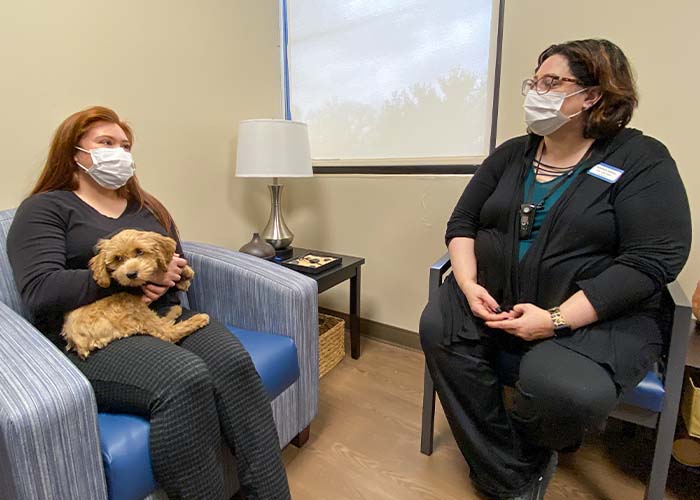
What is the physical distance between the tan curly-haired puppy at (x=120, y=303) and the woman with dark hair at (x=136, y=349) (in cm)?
3

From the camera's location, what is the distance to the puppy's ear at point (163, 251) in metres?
1.04

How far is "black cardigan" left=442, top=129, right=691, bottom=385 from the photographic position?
0.98 m

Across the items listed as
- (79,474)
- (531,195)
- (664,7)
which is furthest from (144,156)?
(664,7)

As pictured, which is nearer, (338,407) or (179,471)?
(179,471)

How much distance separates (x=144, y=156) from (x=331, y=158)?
0.96 metres

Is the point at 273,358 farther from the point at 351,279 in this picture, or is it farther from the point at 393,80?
the point at 393,80

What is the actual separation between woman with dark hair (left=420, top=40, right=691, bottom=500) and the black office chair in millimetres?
46

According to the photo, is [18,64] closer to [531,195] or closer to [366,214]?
[366,214]

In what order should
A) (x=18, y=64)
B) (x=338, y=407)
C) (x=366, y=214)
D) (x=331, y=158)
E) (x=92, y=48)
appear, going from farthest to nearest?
(x=331, y=158)
(x=366, y=214)
(x=338, y=407)
(x=92, y=48)
(x=18, y=64)

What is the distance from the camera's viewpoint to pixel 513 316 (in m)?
1.07

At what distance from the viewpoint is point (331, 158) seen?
2.24 meters

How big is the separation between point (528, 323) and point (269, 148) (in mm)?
1255

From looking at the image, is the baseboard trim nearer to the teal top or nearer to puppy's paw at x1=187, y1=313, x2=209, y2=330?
the teal top

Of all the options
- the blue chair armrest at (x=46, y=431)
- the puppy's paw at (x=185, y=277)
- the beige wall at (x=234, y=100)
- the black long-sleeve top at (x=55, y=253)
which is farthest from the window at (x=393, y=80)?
the blue chair armrest at (x=46, y=431)
